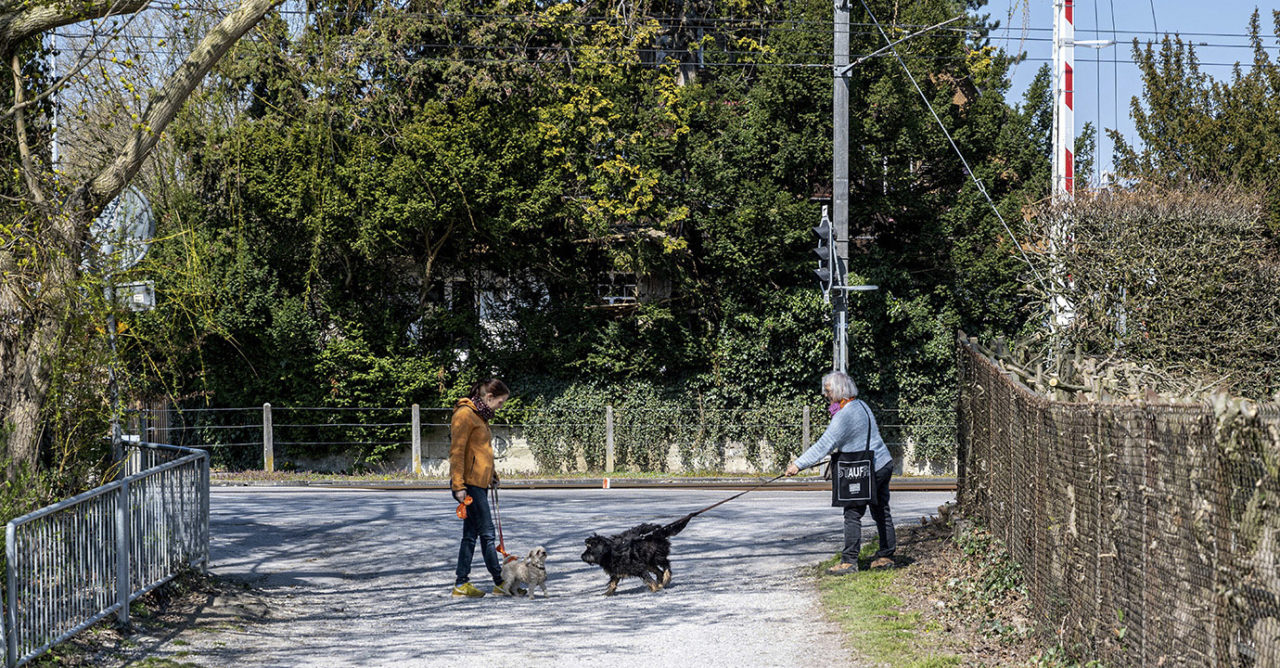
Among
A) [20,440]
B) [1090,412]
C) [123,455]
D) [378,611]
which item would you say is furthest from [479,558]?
[1090,412]

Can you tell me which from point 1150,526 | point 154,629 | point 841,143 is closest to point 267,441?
point 841,143

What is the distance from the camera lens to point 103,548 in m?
8.09

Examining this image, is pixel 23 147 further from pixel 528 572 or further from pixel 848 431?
pixel 848 431

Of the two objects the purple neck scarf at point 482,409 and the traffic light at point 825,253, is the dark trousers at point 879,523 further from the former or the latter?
the traffic light at point 825,253

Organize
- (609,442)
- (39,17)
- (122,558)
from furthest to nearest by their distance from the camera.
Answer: (609,442) < (39,17) < (122,558)

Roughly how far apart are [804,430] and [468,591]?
16746 mm

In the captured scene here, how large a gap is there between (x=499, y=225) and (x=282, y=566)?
14.4m

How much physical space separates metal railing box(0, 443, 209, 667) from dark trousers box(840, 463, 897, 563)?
525cm

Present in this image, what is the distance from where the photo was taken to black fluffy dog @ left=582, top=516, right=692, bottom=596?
10.1 metres

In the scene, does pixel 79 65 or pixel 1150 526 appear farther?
pixel 79 65

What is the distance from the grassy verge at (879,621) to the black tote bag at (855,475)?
0.66 m

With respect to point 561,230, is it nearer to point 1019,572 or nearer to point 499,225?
point 499,225

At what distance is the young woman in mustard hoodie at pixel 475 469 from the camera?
10062mm

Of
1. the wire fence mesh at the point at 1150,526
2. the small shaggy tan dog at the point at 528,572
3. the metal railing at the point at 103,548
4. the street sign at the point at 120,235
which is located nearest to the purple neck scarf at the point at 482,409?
the small shaggy tan dog at the point at 528,572
